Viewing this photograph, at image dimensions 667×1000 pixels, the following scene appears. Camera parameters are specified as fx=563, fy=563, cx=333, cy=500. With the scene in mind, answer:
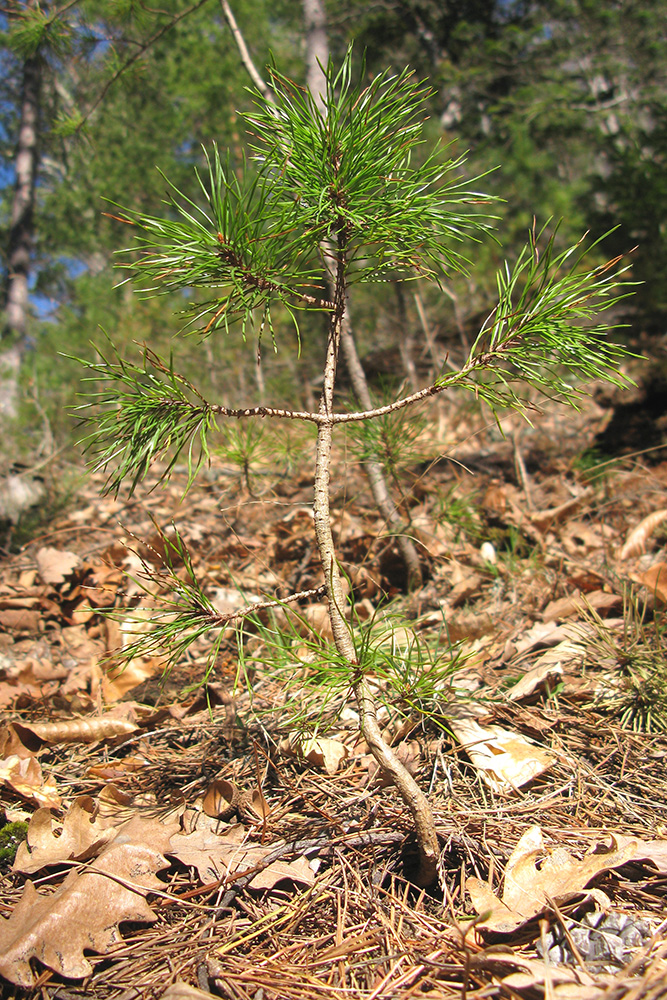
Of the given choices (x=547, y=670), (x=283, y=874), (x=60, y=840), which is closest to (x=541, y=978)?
(x=283, y=874)

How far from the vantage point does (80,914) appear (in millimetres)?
1044

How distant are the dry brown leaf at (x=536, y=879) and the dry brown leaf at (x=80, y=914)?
0.63m

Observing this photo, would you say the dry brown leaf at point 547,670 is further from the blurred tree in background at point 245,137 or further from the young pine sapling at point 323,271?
the blurred tree in background at point 245,137

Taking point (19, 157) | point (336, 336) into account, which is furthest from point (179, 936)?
point (19, 157)

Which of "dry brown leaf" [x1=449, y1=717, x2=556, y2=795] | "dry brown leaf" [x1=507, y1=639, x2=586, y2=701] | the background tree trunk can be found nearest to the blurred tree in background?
the background tree trunk

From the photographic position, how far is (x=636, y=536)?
2.40 meters

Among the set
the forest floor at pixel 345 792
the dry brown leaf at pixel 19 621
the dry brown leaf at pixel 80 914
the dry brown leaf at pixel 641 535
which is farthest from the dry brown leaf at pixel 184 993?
the dry brown leaf at pixel 641 535

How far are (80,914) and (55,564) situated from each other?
1.76 m

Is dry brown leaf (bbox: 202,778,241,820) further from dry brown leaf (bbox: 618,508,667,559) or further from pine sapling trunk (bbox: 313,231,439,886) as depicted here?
dry brown leaf (bbox: 618,508,667,559)

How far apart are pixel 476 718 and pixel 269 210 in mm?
1363

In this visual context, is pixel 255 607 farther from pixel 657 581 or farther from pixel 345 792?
pixel 657 581

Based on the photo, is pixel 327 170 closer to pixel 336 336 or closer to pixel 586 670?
pixel 336 336

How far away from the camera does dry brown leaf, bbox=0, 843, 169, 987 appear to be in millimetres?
963

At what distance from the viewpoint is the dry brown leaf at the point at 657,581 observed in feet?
6.02
